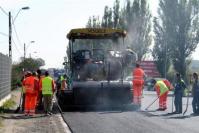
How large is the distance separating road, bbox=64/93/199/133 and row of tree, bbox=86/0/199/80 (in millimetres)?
31920

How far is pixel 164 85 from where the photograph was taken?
22.8 meters

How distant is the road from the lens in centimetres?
1461

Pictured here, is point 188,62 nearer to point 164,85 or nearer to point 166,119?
point 164,85

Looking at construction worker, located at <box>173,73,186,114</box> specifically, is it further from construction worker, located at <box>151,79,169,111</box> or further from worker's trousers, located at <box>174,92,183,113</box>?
construction worker, located at <box>151,79,169,111</box>

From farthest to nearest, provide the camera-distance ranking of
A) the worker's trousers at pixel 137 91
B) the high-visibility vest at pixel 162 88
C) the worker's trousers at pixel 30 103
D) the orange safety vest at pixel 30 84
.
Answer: the worker's trousers at pixel 137 91, the high-visibility vest at pixel 162 88, the orange safety vest at pixel 30 84, the worker's trousers at pixel 30 103

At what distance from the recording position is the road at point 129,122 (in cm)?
1461

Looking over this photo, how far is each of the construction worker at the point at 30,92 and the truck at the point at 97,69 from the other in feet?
6.14

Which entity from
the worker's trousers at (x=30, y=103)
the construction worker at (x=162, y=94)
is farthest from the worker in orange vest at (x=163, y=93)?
the worker's trousers at (x=30, y=103)

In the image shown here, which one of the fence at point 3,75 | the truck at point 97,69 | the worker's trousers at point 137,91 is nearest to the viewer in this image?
the truck at point 97,69

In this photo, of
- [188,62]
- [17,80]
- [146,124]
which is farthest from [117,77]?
[188,62]

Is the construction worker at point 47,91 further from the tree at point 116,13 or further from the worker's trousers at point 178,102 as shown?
the tree at point 116,13

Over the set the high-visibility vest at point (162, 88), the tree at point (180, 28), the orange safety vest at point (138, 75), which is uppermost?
the tree at point (180, 28)

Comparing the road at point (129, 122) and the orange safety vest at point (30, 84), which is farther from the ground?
the orange safety vest at point (30, 84)

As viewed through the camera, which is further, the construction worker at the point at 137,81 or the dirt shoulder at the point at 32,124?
the construction worker at the point at 137,81
